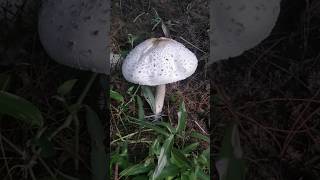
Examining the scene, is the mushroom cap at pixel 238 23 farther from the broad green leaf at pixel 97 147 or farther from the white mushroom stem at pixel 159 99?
the broad green leaf at pixel 97 147

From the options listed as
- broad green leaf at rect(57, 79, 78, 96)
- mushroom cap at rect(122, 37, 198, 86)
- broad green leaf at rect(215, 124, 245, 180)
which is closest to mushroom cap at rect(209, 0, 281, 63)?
mushroom cap at rect(122, 37, 198, 86)

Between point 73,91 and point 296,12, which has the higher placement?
point 296,12

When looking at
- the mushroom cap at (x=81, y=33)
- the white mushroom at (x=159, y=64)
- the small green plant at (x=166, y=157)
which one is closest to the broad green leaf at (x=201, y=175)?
the small green plant at (x=166, y=157)

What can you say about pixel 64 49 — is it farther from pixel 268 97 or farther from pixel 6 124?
pixel 268 97

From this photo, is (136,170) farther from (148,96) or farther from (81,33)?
(81,33)

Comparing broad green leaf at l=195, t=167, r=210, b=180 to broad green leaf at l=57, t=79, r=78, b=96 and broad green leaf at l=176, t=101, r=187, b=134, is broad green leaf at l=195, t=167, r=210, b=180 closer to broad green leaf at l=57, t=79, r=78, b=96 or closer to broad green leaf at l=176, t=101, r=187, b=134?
broad green leaf at l=176, t=101, r=187, b=134

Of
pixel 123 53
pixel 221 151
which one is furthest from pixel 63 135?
pixel 221 151

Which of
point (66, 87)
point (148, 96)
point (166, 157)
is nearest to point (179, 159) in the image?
point (166, 157)
